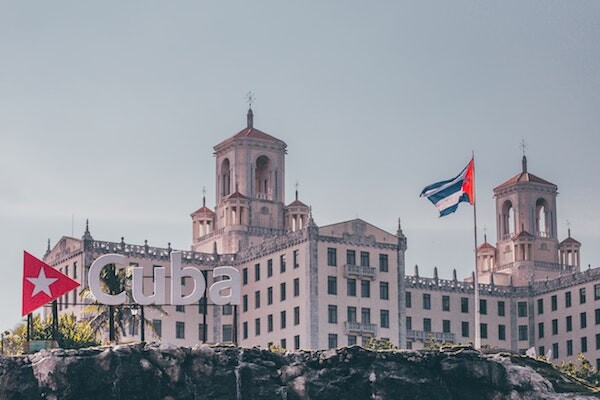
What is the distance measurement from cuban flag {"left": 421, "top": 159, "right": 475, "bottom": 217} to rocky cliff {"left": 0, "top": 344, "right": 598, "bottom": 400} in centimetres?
1476

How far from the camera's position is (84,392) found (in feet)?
578

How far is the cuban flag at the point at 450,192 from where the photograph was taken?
17988 cm

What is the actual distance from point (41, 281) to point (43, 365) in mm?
10987

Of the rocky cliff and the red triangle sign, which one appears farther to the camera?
the red triangle sign

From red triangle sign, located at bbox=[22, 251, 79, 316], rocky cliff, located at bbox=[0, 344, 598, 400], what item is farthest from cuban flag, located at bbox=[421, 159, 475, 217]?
red triangle sign, located at bbox=[22, 251, 79, 316]

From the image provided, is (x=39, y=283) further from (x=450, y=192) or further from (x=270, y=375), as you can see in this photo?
(x=450, y=192)

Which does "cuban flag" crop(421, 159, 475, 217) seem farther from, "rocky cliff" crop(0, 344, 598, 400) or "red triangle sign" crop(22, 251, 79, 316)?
"red triangle sign" crop(22, 251, 79, 316)

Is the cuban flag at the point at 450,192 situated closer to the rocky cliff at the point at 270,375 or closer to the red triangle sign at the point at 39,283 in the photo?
the rocky cliff at the point at 270,375

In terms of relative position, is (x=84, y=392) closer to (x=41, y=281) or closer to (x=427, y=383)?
(x=41, y=281)

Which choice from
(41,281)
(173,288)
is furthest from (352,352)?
(41,281)

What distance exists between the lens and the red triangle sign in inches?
7244

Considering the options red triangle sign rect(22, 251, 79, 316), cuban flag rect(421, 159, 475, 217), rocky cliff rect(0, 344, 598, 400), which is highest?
cuban flag rect(421, 159, 475, 217)

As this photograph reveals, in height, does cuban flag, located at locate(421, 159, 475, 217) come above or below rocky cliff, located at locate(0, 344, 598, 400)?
above

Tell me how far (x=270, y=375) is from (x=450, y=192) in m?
23.1
